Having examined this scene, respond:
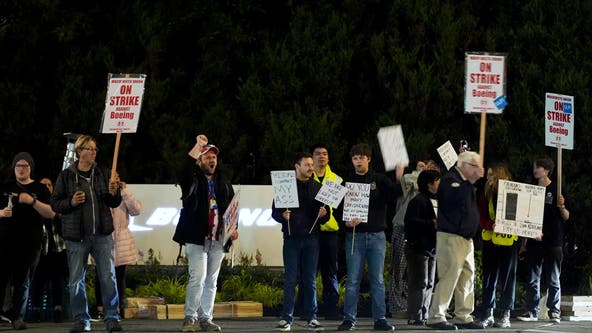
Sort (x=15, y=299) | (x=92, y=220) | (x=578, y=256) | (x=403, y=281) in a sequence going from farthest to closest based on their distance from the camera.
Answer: (x=578, y=256) → (x=403, y=281) → (x=15, y=299) → (x=92, y=220)

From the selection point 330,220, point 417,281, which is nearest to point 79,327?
point 330,220

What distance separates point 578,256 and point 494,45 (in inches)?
144

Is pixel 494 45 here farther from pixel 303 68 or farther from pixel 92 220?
pixel 92 220

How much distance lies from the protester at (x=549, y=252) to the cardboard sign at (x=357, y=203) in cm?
293

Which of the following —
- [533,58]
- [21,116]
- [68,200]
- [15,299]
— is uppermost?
[533,58]

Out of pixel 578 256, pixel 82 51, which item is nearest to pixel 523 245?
pixel 578 256

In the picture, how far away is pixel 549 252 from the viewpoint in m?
17.1

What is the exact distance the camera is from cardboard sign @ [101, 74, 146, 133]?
16094mm

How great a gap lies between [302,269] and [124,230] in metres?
2.91

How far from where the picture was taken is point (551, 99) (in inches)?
706

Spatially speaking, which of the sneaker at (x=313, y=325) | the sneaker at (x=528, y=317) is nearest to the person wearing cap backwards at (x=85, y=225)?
the sneaker at (x=313, y=325)

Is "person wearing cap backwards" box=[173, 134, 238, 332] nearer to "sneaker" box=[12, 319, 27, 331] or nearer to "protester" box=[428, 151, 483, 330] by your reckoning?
"sneaker" box=[12, 319, 27, 331]

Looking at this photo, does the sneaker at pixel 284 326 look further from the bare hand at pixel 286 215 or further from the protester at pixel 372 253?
the bare hand at pixel 286 215

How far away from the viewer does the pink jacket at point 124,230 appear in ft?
55.1
